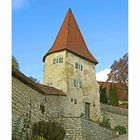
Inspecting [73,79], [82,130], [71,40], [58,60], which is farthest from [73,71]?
[82,130]

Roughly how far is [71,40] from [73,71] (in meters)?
1.48

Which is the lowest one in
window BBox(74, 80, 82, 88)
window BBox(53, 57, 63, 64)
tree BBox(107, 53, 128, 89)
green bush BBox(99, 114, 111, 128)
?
green bush BBox(99, 114, 111, 128)

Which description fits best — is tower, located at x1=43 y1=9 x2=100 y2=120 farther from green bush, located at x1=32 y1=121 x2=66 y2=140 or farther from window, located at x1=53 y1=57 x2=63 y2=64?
green bush, located at x1=32 y1=121 x2=66 y2=140

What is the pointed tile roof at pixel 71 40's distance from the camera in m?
14.5

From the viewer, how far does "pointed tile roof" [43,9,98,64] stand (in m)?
14.5

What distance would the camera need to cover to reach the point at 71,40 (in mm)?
14992

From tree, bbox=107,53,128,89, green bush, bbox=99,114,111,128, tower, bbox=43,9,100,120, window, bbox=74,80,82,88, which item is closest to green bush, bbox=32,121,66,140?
green bush, bbox=99,114,111,128

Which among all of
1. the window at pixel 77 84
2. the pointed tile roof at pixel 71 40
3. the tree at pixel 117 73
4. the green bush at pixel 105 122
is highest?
the pointed tile roof at pixel 71 40

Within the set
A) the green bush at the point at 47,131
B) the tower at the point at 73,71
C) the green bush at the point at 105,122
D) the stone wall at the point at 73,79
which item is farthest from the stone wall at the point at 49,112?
the green bush at the point at 105,122

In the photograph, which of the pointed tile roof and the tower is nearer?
the tower

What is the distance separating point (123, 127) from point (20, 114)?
25.9 feet

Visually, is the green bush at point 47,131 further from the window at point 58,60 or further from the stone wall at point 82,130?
the window at point 58,60

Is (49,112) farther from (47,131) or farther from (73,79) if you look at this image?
(47,131)
